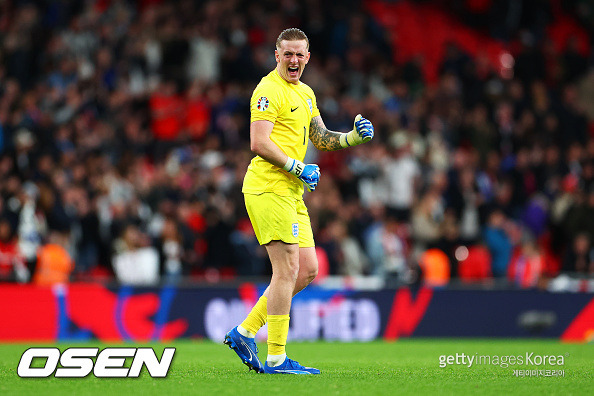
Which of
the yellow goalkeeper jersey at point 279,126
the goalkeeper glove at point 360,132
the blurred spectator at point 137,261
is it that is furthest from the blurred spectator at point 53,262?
the goalkeeper glove at point 360,132

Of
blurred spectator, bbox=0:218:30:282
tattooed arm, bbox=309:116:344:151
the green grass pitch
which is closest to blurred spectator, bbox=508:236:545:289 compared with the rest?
the green grass pitch

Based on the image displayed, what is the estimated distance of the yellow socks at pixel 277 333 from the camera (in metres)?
7.44

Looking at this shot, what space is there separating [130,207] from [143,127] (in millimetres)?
2642

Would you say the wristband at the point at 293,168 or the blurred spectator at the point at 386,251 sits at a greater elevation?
the wristband at the point at 293,168

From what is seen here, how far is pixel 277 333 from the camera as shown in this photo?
7.45m

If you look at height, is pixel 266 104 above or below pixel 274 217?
above

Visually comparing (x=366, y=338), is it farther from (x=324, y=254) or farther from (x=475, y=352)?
(x=475, y=352)

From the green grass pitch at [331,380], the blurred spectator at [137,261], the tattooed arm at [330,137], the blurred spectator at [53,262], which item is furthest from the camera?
the blurred spectator at [137,261]

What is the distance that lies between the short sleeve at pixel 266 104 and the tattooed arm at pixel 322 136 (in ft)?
2.02

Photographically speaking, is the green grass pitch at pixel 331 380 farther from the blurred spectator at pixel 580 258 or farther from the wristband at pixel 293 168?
the blurred spectator at pixel 580 258

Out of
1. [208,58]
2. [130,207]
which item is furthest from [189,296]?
[208,58]

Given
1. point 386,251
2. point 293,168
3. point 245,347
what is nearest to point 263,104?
point 293,168

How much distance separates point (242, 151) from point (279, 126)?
30.9 feet

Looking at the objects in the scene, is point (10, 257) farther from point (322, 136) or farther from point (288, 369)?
point (288, 369)
